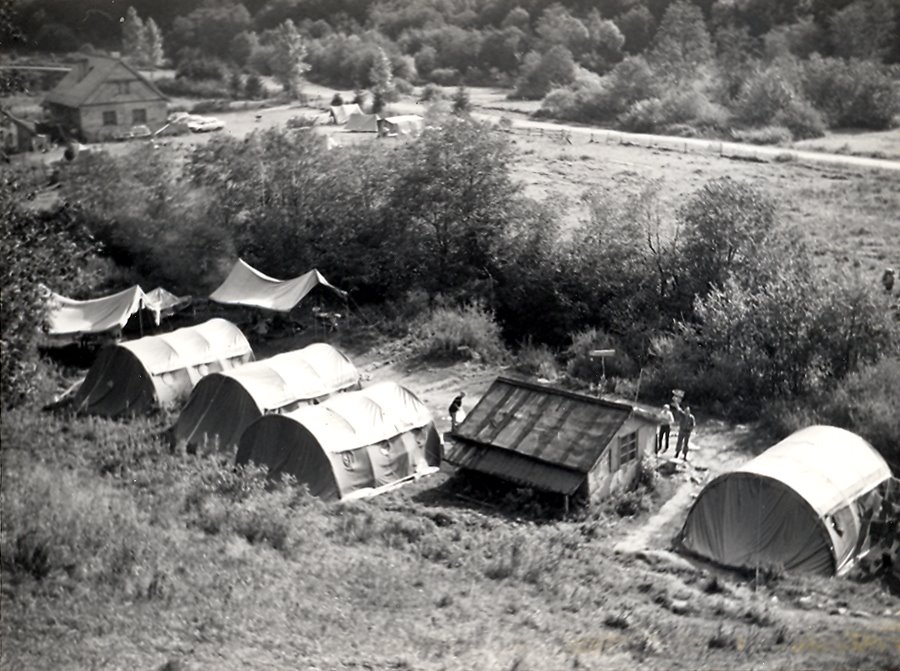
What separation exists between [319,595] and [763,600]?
22.3 ft

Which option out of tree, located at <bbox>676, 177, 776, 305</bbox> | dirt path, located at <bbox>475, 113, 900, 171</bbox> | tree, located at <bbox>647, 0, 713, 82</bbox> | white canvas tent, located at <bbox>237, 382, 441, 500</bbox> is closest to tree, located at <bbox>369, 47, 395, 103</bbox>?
dirt path, located at <bbox>475, 113, 900, 171</bbox>

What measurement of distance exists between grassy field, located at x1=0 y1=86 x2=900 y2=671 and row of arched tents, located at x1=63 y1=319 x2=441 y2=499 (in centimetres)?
93

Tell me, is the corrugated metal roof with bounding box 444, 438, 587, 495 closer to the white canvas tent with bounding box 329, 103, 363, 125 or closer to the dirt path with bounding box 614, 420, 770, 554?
the dirt path with bounding box 614, 420, 770, 554

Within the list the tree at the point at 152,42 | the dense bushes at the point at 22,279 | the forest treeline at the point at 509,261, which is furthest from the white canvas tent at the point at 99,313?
the tree at the point at 152,42

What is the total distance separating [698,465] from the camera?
2169 centimetres

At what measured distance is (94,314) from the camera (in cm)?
3067

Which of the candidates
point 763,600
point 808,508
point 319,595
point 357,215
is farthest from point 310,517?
point 357,215

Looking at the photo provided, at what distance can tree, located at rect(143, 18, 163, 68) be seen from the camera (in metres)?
64.2

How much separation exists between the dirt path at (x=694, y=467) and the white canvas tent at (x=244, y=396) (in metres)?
8.24

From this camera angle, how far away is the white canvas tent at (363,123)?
54.3 m

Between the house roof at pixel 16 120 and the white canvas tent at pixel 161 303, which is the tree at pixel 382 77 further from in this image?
the white canvas tent at pixel 161 303

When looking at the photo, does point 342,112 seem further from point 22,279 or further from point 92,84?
point 22,279

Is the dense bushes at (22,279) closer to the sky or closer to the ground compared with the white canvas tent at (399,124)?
closer to the sky

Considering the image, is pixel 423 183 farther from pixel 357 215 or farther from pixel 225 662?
pixel 225 662
